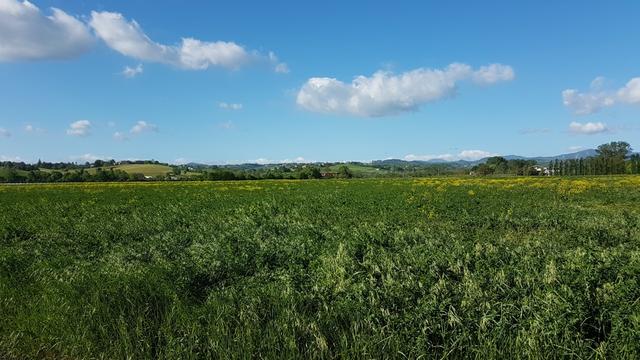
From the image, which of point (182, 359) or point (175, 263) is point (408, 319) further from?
point (175, 263)

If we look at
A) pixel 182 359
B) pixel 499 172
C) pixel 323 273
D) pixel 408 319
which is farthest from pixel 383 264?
pixel 499 172

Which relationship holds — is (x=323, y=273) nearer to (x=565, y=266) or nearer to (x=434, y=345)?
(x=434, y=345)

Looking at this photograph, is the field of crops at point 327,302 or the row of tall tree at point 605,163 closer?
the field of crops at point 327,302

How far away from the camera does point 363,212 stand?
1914 centimetres

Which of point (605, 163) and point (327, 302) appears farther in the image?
point (605, 163)

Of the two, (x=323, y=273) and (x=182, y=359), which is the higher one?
(x=323, y=273)

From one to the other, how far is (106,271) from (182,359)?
166 inches

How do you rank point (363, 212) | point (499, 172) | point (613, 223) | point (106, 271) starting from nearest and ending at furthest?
1. point (106, 271)
2. point (613, 223)
3. point (363, 212)
4. point (499, 172)

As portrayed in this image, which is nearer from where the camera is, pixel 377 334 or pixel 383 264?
pixel 377 334

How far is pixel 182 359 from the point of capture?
523 cm

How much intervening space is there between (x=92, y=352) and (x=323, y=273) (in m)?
3.53

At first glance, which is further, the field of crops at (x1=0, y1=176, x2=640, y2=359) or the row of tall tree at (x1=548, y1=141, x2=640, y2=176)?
the row of tall tree at (x1=548, y1=141, x2=640, y2=176)

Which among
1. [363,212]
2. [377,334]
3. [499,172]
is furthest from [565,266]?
[499,172]

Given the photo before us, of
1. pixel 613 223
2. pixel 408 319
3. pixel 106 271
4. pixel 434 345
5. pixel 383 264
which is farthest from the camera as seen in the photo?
pixel 613 223
